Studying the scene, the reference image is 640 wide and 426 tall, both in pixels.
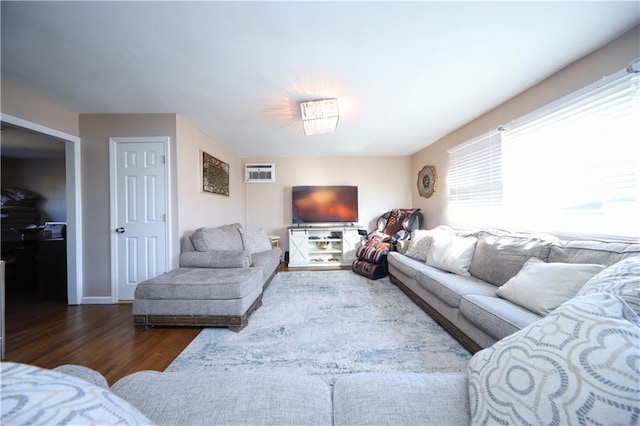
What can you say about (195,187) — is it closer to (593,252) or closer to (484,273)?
(484,273)

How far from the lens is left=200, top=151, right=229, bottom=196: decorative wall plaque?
3217 millimetres

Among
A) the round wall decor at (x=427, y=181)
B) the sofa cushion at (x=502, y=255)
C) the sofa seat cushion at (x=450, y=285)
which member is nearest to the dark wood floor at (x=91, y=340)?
the sofa seat cushion at (x=450, y=285)

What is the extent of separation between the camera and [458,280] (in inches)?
79.3

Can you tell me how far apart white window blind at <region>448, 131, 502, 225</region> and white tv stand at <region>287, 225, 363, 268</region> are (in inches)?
68.1

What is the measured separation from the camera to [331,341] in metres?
1.80

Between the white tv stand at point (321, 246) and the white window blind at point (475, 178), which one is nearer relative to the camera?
the white window blind at point (475, 178)

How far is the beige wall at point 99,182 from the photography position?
8.73 ft

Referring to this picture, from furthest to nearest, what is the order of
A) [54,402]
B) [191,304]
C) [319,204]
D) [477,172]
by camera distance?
[319,204]
[477,172]
[191,304]
[54,402]

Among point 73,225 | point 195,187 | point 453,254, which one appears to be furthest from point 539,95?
point 73,225

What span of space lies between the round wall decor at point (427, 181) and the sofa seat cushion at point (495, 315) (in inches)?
97.7

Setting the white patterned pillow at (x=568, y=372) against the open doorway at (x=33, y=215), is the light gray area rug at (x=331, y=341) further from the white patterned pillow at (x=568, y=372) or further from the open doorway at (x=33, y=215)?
the open doorway at (x=33, y=215)

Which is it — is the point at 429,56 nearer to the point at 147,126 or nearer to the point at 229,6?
the point at 229,6

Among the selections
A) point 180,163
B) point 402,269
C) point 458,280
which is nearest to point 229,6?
point 180,163

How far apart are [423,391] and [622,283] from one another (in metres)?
0.94
